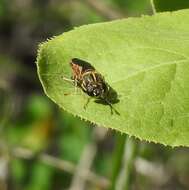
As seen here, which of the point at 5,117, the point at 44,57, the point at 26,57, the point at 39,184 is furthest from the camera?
the point at 26,57

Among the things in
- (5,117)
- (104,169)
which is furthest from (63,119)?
(5,117)

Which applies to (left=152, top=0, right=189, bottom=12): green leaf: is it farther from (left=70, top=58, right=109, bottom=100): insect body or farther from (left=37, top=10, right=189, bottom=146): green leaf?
(left=70, top=58, right=109, bottom=100): insect body

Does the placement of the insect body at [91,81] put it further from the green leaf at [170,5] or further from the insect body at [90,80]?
the green leaf at [170,5]

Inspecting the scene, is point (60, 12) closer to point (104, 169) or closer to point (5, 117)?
point (104, 169)

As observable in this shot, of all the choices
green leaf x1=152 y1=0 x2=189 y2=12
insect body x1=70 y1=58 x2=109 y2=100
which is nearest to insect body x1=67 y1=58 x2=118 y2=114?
insect body x1=70 y1=58 x2=109 y2=100

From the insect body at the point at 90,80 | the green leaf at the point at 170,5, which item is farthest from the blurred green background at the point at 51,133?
the green leaf at the point at 170,5

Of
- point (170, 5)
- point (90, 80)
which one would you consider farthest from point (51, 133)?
point (170, 5)
